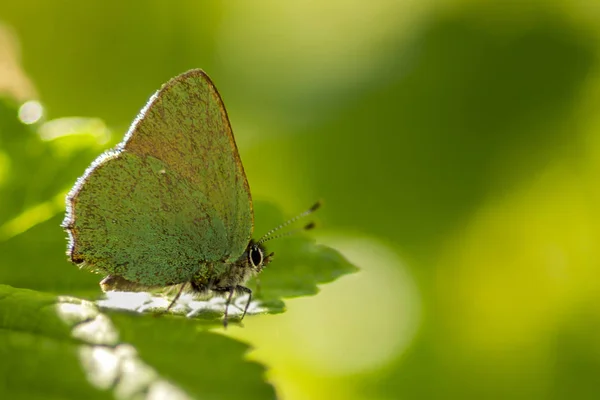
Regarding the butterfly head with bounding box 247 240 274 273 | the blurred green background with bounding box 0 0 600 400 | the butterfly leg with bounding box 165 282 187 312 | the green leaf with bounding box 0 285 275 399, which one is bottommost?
the green leaf with bounding box 0 285 275 399

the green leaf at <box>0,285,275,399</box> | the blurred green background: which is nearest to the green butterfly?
the green leaf at <box>0,285,275,399</box>

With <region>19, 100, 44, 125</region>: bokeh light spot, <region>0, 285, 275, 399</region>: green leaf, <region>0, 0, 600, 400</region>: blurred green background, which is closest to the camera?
<region>0, 285, 275, 399</region>: green leaf

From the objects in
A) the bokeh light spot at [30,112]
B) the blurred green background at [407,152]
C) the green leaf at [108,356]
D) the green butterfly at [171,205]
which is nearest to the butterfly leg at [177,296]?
the green butterfly at [171,205]

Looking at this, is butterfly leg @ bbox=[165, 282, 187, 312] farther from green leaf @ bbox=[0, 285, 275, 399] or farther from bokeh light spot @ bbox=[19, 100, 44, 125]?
bokeh light spot @ bbox=[19, 100, 44, 125]

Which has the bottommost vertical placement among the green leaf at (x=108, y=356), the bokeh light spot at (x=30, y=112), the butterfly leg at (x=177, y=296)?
the green leaf at (x=108, y=356)

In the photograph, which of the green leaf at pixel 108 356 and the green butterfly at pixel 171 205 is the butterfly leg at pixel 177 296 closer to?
the green butterfly at pixel 171 205

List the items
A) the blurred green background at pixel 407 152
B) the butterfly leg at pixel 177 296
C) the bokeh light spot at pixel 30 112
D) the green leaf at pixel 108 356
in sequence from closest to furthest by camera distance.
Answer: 1. the green leaf at pixel 108 356
2. the butterfly leg at pixel 177 296
3. the bokeh light spot at pixel 30 112
4. the blurred green background at pixel 407 152

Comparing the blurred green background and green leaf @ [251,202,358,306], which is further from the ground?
the blurred green background

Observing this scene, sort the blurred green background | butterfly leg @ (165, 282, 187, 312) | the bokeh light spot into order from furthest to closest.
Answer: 1. the blurred green background
2. the bokeh light spot
3. butterfly leg @ (165, 282, 187, 312)
